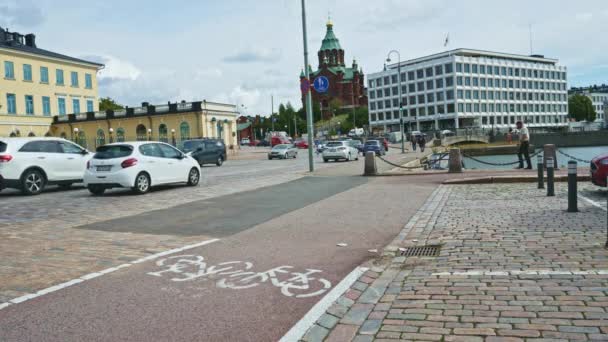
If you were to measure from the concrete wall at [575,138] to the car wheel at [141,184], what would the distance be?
8894 cm

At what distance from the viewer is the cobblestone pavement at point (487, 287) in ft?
12.7

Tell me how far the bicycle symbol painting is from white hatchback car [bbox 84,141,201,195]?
8843 millimetres

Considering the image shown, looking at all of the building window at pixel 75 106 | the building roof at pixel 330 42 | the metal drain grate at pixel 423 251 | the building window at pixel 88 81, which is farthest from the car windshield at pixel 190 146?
the building roof at pixel 330 42

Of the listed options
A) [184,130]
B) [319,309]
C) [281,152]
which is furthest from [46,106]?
[319,309]

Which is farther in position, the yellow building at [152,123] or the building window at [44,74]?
the yellow building at [152,123]

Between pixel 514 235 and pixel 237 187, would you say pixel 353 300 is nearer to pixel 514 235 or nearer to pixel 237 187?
pixel 514 235

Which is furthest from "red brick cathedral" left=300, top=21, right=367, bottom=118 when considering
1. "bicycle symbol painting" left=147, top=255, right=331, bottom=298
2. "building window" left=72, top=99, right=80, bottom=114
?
"bicycle symbol painting" left=147, top=255, right=331, bottom=298

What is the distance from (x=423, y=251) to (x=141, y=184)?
10250 mm

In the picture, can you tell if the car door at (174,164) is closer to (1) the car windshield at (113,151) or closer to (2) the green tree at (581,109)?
(1) the car windshield at (113,151)

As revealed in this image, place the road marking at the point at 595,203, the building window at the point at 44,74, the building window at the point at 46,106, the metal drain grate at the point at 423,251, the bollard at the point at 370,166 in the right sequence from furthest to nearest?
the building window at the point at 46,106 < the building window at the point at 44,74 < the bollard at the point at 370,166 < the road marking at the point at 595,203 < the metal drain grate at the point at 423,251

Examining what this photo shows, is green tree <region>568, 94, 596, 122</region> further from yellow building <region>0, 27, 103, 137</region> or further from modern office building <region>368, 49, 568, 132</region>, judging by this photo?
yellow building <region>0, 27, 103, 137</region>

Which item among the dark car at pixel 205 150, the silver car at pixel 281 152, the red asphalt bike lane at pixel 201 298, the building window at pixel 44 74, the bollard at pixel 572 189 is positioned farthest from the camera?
the building window at pixel 44 74

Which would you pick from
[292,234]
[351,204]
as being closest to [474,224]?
[292,234]

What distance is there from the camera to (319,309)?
4500 millimetres
